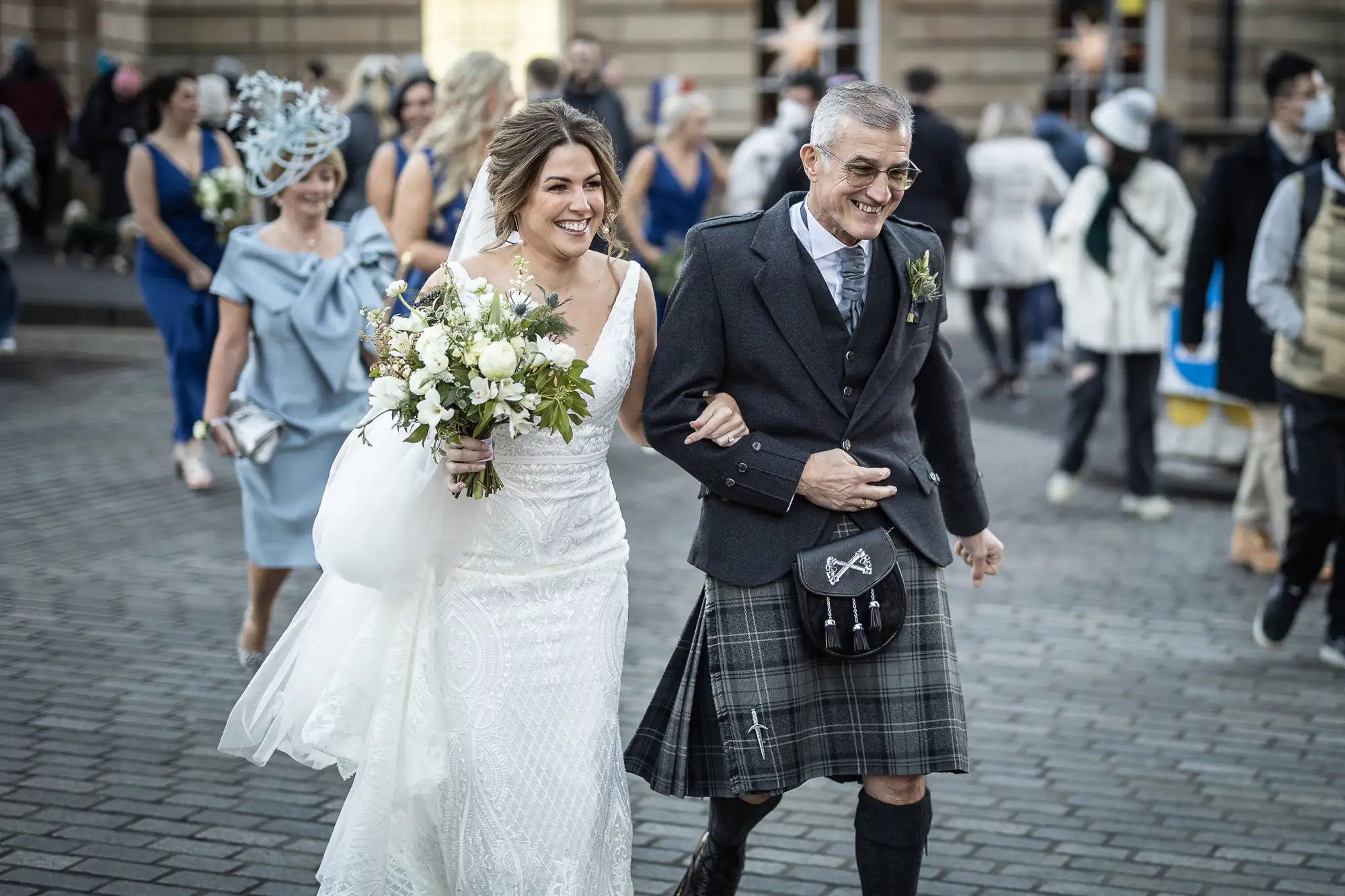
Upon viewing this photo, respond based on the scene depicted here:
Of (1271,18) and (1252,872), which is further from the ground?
(1271,18)

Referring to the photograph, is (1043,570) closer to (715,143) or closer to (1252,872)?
(1252,872)

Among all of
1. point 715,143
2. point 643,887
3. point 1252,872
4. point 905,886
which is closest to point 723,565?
point 905,886

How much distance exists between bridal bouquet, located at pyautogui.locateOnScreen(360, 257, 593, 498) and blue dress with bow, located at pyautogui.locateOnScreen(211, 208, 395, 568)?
2.43m

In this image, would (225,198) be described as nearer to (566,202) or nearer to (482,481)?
(566,202)

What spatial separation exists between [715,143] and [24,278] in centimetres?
877

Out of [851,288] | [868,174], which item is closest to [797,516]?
[851,288]

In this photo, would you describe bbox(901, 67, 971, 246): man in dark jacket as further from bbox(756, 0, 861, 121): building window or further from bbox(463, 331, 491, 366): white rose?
bbox(756, 0, 861, 121): building window

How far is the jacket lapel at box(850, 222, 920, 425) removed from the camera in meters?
4.08

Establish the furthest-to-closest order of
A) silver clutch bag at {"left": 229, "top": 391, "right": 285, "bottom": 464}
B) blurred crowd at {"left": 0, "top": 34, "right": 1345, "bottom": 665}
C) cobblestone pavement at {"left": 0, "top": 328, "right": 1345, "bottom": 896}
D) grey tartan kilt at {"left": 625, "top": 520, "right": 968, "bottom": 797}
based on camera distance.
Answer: blurred crowd at {"left": 0, "top": 34, "right": 1345, "bottom": 665}, silver clutch bag at {"left": 229, "top": 391, "right": 285, "bottom": 464}, cobblestone pavement at {"left": 0, "top": 328, "right": 1345, "bottom": 896}, grey tartan kilt at {"left": 625, "top": 520, "right": 968, "bottom": 797}

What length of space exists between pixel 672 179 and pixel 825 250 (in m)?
7.46

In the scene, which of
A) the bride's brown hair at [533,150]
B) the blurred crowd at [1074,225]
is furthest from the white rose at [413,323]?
the blurred crowd at [1074,225]

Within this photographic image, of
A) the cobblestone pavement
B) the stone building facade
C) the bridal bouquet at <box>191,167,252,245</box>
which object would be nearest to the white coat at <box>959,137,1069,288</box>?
the cobblestone pavement

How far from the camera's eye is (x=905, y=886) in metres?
4.06

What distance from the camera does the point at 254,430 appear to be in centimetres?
621
